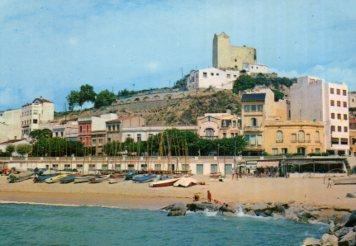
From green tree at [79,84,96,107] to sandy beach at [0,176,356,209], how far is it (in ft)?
245

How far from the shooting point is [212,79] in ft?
397

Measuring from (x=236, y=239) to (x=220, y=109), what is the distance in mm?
80360

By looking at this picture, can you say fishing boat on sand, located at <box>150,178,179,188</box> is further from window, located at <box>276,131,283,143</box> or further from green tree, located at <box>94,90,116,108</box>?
green tree, located at <box>94,90,116,108</box>

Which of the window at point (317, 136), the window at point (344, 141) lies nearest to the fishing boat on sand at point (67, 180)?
the window at point (317, 136)

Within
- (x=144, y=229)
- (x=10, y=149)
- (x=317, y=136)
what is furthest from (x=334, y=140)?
(x=144, y=229)

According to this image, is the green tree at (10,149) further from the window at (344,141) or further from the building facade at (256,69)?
the building facade at (256,69)

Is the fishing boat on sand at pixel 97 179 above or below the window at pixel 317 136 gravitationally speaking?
below

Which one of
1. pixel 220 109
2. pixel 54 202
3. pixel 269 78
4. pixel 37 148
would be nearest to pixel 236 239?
pixel 54 202

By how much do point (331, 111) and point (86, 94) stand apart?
2690 inches

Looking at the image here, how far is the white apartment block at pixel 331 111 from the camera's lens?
78.1 m

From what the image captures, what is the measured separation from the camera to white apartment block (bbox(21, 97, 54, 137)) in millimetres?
111438

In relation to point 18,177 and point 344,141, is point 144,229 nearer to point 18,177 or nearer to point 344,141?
point 18,177

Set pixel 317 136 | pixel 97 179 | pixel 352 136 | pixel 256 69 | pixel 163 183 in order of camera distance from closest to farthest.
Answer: pixel 163 183 < pixel 97 179 < pixel 317 136 < pixel 352 136 < pixel 256 69

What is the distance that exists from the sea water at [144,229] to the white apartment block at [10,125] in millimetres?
76508
